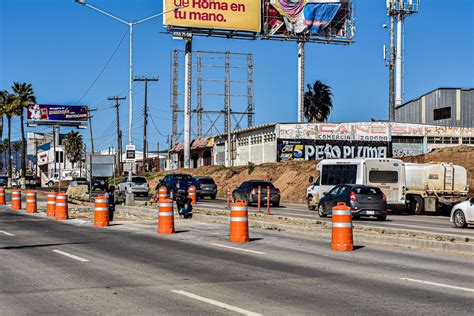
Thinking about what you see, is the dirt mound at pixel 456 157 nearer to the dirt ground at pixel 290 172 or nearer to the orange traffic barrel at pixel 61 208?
the dirt ground at pixel 290 172

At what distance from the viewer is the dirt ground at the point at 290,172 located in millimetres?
48625

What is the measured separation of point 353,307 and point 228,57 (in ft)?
241

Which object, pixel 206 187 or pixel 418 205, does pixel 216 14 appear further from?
pixel 418 205

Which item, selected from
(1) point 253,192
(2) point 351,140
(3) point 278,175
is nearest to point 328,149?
(2) point 351,140

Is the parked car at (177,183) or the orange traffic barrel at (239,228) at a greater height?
the parked car at (177,183)

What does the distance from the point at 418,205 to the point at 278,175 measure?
78.9ft

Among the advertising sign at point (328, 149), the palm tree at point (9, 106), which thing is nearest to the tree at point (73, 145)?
the palm tree at point (9, 106)

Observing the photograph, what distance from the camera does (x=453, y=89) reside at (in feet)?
211

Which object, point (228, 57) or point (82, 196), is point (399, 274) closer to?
point (82, 196)

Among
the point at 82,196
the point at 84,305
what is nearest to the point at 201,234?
the point at 84,305

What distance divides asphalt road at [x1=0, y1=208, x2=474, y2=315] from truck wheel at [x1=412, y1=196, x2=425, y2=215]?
17534 millimetres

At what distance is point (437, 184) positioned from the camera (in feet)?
120

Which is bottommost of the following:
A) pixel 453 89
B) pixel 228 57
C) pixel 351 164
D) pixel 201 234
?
pixel 201 234

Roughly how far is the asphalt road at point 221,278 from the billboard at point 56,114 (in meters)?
116
